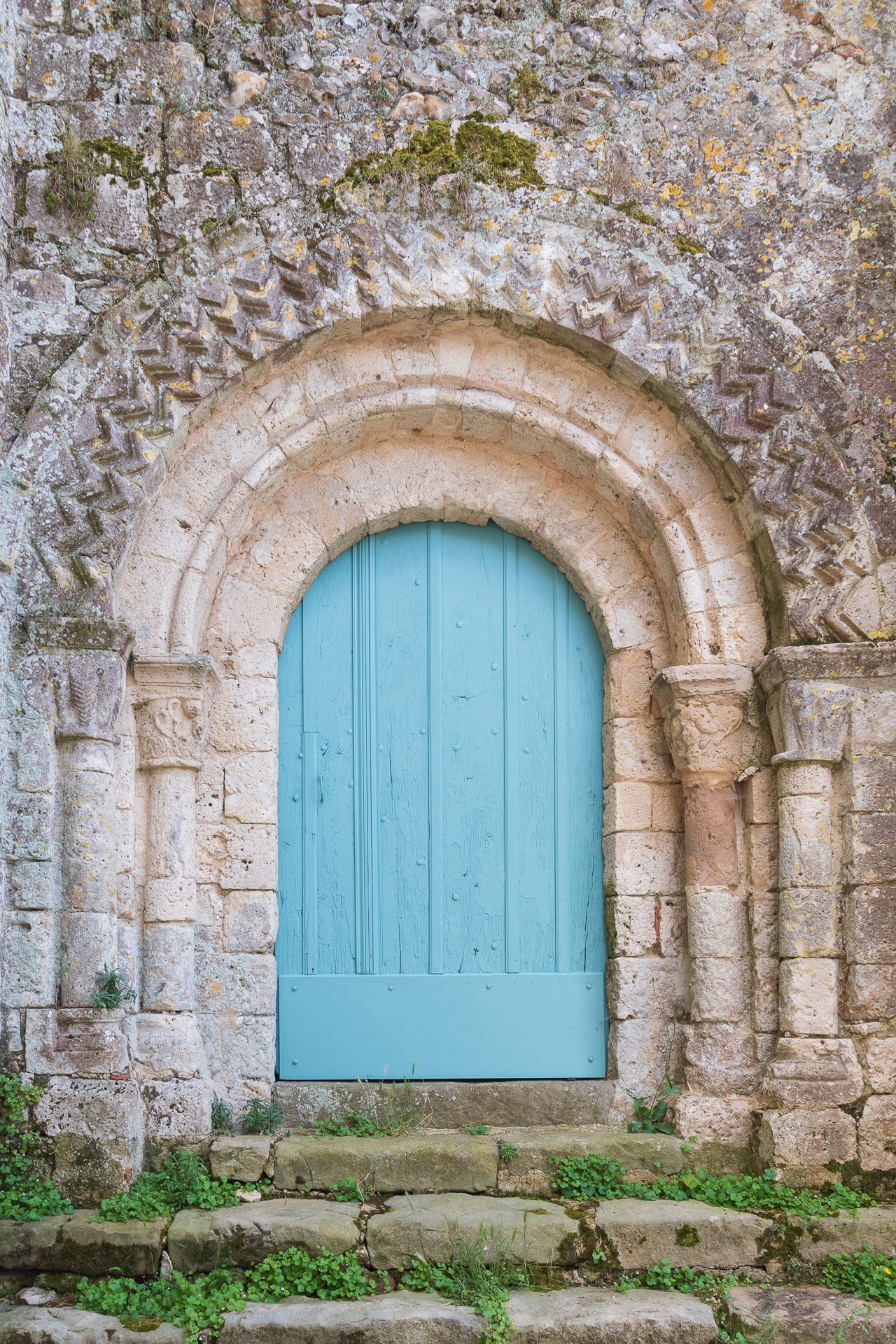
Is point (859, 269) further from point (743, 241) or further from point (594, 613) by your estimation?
point (594, 613)

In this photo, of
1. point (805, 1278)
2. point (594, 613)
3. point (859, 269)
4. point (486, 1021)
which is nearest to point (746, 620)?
point (594, 613)

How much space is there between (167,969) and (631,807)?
1919 millimetres

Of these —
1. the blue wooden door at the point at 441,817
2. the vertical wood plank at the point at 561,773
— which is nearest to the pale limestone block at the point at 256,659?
the blue wooden door at the point at 441,817

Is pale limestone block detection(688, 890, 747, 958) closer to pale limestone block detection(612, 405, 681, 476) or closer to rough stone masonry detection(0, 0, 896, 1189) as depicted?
rough stone masonry detection(0, 0, 896, 1189)

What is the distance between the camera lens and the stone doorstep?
3.09m

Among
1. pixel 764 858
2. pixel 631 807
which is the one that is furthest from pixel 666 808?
pixel 764 858

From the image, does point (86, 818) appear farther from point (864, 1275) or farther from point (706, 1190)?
point (864, 1275)

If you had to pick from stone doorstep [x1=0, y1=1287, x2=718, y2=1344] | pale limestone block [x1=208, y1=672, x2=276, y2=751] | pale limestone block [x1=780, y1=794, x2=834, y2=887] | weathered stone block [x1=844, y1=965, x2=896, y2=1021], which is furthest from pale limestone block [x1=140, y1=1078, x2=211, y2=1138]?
weathered stone block [x1=844, y1=965, x2=896, y2=1021]

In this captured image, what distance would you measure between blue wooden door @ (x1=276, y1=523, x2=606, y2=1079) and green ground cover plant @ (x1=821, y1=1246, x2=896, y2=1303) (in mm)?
1077

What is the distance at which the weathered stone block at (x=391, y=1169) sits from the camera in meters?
3.71

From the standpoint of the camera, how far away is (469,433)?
432 cm

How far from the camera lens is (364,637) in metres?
4.34

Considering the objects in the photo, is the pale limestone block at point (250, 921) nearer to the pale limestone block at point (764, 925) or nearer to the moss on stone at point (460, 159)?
the pale limestone block at point (764, 925)

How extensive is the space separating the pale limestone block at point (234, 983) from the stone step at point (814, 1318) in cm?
195
